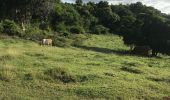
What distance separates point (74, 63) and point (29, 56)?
2.72m

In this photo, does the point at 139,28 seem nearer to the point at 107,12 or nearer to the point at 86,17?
the point at 86,17

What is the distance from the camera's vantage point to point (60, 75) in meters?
17.5

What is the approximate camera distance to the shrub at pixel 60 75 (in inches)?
680

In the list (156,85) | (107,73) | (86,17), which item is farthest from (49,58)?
(86,17)

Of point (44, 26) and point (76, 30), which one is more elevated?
point (44, 26)

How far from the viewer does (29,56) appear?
23422mm

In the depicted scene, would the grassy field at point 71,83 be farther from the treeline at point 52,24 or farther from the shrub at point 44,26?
the shrub at point 44,26

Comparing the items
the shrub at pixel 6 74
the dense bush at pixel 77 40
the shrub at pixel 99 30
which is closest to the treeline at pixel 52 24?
the dense bush at pixel 77 40

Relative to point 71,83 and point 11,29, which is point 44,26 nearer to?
point 11,29

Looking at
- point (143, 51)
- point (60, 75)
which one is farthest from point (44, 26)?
point (60, 75)

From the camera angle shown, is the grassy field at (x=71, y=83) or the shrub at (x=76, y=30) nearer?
the grassy field at (x=71, y=83)

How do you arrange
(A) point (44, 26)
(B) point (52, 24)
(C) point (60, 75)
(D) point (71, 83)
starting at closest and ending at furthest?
(D) point (71, 83) < (C) point (60, 75) < (A) point (44, 26) < (B) point (52, 24)

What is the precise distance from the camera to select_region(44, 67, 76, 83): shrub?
1728cm

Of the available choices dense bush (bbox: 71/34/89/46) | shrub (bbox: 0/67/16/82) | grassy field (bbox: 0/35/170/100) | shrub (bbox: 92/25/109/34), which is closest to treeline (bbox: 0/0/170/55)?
dense bush (bbox: 71/34/89/46)
